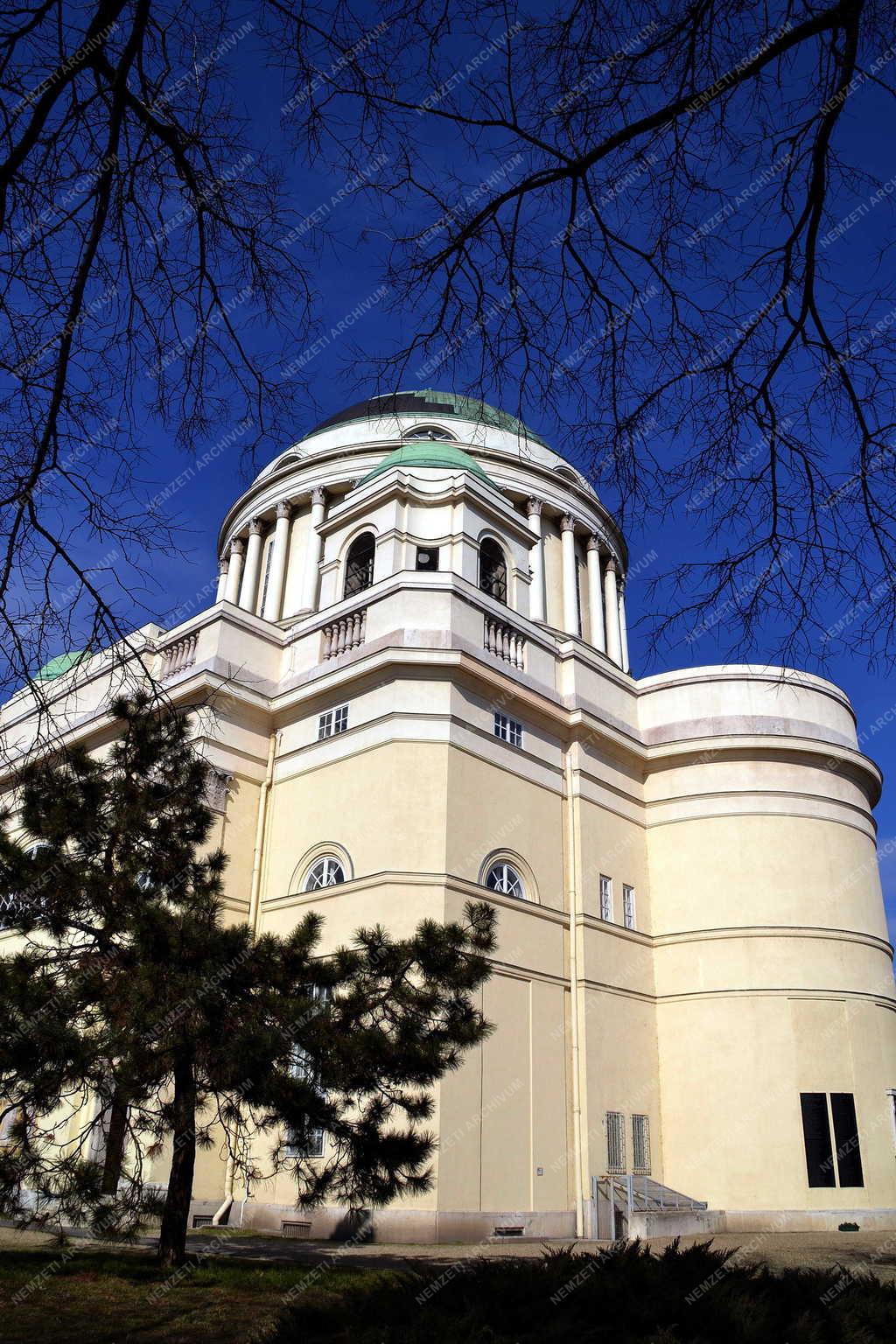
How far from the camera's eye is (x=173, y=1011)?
9500 mm

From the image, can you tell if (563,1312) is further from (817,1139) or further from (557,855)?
(817,1139)

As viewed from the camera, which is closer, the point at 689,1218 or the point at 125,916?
the point at 125,916

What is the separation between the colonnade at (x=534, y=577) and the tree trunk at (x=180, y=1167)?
1964cm

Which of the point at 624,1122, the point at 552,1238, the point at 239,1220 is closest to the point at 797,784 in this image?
the point at 624,1122

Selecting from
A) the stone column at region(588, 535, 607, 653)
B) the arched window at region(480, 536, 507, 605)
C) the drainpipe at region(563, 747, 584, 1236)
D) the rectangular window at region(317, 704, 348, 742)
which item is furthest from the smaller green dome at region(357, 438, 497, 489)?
the stone column at region(588, 535, 607, 653)

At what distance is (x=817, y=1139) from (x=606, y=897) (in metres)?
6.22

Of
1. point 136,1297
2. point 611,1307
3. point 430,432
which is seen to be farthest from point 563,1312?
point 430,432

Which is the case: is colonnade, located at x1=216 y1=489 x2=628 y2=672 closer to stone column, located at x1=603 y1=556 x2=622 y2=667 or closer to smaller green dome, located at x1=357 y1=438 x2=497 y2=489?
stone column, located at x1=603 y1=556 x2=622 y2=667

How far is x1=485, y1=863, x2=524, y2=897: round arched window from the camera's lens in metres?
20.4

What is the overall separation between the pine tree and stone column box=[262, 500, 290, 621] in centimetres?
1959

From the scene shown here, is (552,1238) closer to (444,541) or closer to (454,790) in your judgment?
(454,790)

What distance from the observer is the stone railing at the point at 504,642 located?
2234 cm

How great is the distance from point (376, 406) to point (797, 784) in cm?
1976

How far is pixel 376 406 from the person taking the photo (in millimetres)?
7824
